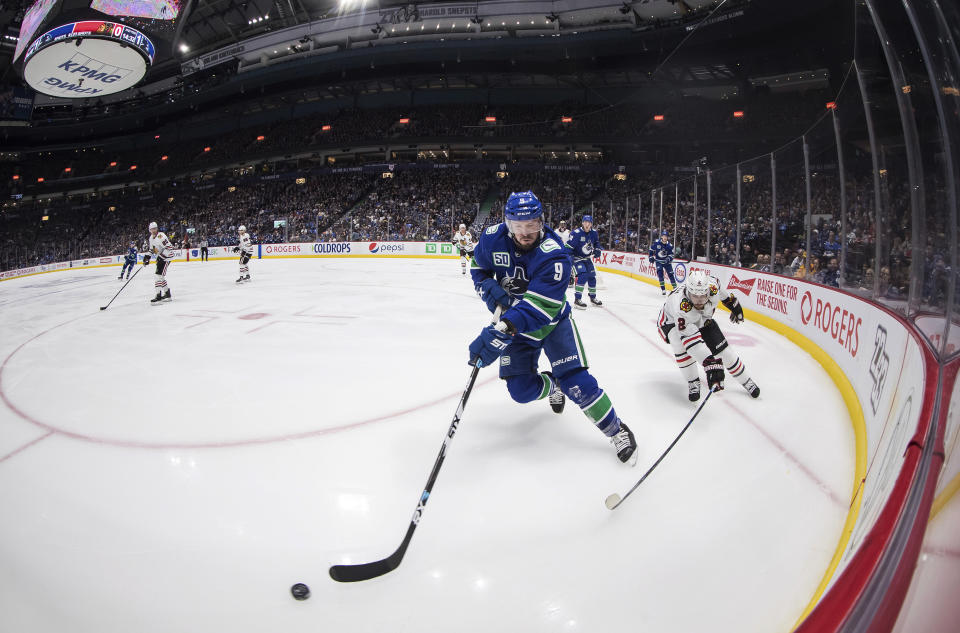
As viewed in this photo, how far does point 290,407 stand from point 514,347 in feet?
6.40

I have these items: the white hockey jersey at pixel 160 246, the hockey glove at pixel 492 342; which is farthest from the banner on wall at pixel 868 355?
the white hockey jersey at pixel 160 246

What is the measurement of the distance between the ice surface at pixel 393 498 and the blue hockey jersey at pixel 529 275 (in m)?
0.94

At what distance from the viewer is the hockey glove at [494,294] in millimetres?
3068

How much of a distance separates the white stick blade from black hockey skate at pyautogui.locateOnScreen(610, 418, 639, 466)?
529 mm

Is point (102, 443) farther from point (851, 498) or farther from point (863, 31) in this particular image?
point (863, 31)

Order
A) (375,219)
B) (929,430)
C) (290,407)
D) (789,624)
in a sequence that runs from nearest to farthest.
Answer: (929,430) < (789,624) < (290,407) < (375,219)

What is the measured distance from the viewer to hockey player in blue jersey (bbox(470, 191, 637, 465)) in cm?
264

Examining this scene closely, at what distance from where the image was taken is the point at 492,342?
2598 millimetres

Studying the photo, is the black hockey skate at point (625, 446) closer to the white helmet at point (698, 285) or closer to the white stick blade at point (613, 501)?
the white stick blade at point (613, 501)

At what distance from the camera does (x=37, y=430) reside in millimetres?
3326

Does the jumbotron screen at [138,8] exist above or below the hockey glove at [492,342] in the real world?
above

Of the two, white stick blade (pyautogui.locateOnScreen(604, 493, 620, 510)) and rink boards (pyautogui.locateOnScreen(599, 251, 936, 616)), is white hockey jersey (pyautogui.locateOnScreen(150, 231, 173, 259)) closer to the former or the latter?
rink boards (pyautogui.locateOnScreen(599, 251, 936, 616))

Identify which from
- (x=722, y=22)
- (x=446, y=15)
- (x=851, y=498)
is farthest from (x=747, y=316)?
(x=446, y=15)

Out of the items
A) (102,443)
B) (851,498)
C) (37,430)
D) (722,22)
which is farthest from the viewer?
(722,22)
